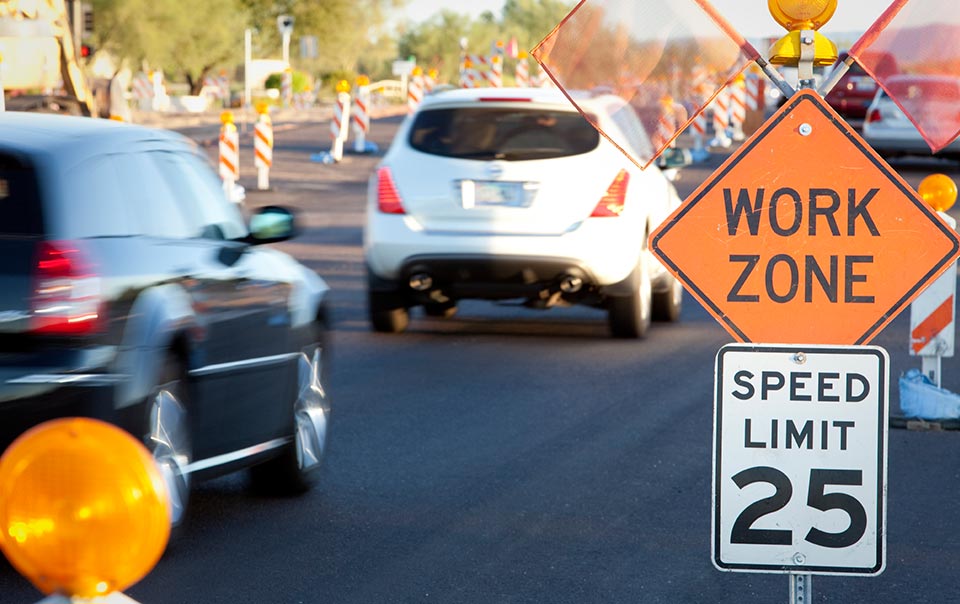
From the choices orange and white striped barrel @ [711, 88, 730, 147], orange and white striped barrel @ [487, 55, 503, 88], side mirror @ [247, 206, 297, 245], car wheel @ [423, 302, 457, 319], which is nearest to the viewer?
side mirror @ [247, 206, 297, 245]

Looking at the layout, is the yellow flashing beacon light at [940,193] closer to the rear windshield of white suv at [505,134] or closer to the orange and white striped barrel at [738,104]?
the rear windshield of white suv at [505,134]

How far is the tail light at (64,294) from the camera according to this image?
567 centimetres

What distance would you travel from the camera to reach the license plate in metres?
11.8

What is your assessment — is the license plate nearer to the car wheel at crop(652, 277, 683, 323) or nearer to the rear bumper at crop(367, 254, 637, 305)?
the rear bumper at crop(367, 254, 637, 305)

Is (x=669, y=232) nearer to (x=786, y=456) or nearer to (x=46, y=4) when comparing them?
(x=786, y=456)

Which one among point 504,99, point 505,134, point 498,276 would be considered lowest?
point 498,276

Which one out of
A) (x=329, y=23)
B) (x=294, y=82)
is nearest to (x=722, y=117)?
(x=294, y=82)

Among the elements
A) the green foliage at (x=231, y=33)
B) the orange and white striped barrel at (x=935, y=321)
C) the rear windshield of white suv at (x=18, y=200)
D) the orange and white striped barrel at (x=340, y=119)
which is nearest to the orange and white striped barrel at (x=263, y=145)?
the orange and white striped barrel at (x=340, y=119)

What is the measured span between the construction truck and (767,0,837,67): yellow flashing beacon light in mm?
21004

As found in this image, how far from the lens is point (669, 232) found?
495 cm

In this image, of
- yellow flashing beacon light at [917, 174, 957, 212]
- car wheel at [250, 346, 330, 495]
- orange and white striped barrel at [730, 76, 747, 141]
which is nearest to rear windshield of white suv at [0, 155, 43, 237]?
car wheel at [250, 346, 330, 495]

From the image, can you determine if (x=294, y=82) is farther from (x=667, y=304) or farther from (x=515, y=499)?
(x=515, y=499)

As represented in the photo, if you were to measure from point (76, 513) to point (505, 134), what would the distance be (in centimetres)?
970

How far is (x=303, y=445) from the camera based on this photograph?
24.2 feet
